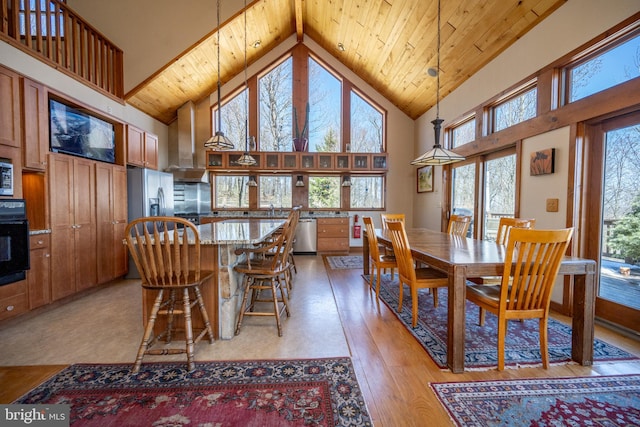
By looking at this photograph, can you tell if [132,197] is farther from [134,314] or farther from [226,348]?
[226,348]

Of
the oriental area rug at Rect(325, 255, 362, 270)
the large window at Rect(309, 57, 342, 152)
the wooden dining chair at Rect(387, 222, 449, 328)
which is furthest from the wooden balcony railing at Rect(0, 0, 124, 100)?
the oriental area rug at Rect(325, 255, 362, 270)

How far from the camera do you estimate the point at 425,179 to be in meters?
5.58

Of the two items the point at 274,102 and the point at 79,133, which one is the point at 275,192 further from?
the point at 79,133

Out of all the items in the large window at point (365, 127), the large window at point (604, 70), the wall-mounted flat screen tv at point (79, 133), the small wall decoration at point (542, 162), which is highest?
the large window at point (365, 127)

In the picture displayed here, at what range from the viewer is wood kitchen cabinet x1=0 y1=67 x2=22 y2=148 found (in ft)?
7.51

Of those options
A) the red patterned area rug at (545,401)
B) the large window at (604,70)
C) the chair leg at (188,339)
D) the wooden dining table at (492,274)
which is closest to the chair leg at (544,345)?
the red patterned area rug at (545,401)

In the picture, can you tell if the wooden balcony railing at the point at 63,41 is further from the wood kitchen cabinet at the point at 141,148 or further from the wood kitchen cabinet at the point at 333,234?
the wood kitchen cabinet at the point at 333,234

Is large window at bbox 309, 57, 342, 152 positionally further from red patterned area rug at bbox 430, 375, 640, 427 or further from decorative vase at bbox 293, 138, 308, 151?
red patterned area rug at bbox 430, 375, 640, 427

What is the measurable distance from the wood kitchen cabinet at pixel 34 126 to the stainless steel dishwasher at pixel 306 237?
3.99m

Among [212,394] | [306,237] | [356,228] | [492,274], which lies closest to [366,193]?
[356,228]

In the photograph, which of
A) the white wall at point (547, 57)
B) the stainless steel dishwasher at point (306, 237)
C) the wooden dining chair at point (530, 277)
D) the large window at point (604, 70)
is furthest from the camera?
the stainless steel dishwasher at point (306, 237)

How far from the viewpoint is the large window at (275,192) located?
6082 millimetres

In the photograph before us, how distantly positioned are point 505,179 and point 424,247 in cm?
212

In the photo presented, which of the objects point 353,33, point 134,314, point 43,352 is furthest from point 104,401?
point 353,33
